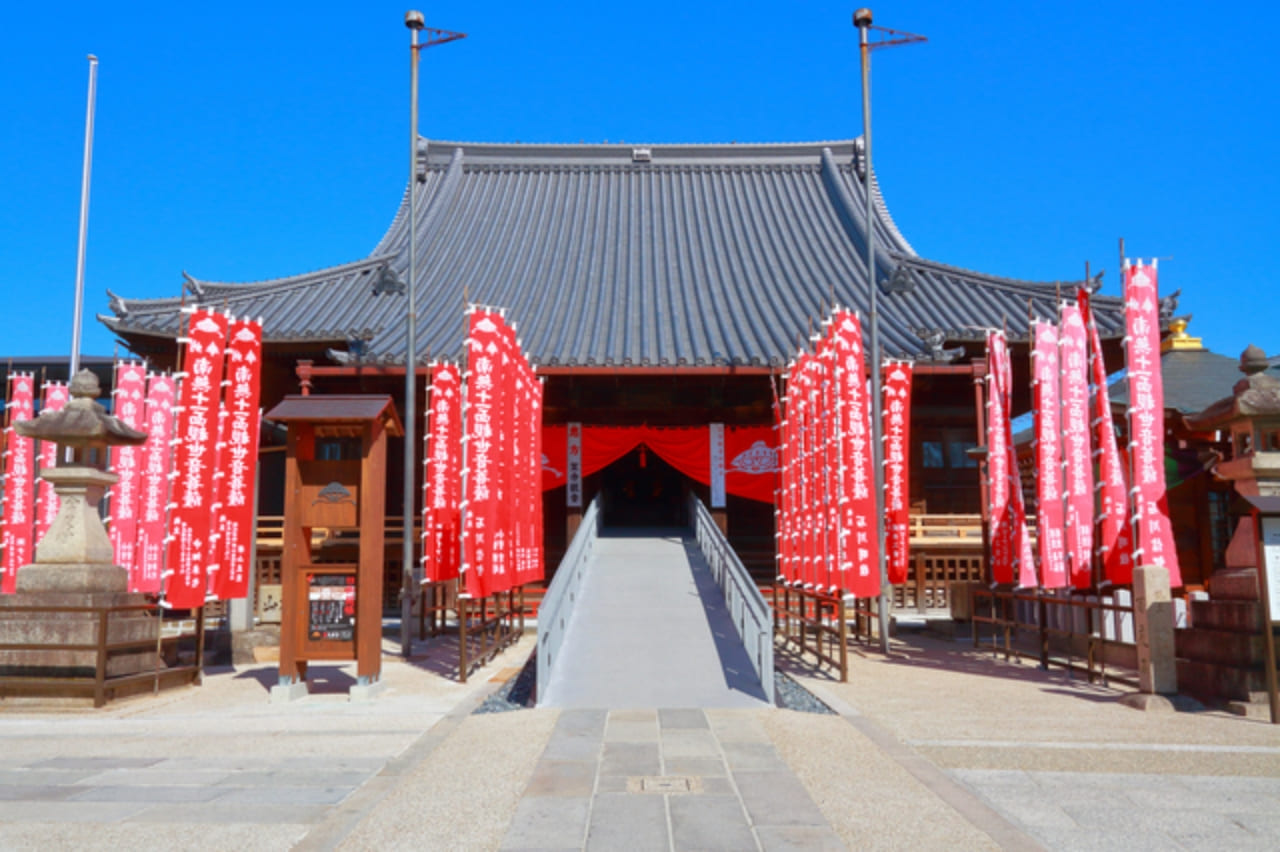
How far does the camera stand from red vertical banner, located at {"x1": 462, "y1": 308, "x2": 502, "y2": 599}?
1000cm

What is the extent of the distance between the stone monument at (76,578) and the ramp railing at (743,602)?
6154 millimetres

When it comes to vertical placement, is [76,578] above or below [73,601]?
above

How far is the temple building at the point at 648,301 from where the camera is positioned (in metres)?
16.8

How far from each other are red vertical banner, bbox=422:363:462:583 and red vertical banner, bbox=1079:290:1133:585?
7654mm

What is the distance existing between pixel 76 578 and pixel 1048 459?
10.5 m

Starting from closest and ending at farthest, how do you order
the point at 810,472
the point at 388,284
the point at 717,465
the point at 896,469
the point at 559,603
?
the point at 559,603 < the point at 810,472 < the point at 896,469 < the point at 717,465 < the point at 388,284

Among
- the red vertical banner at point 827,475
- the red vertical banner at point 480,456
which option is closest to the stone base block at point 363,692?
the red vertical banner at point 480,456

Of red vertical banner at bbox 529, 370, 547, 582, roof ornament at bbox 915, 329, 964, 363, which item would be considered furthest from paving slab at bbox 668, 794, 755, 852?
roof ornament at bbox 915, 329, 964, 363

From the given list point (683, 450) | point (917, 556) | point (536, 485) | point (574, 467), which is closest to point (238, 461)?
point (536, 485)

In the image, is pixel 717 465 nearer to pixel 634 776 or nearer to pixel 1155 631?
pixel 1155 631

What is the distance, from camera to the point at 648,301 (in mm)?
19812

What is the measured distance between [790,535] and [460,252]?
12.7 meters

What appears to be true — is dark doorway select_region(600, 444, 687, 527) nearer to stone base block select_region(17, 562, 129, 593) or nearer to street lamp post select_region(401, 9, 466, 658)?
street lamp post select_region(401, 9, 466, 658)

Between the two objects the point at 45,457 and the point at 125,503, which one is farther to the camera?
the point at 45,457
